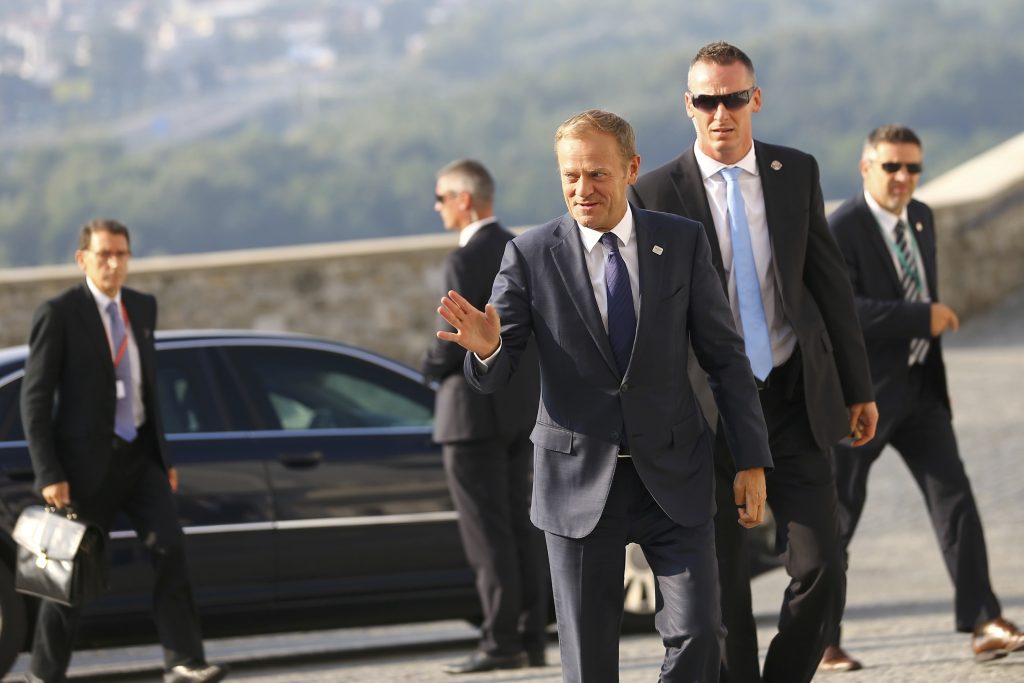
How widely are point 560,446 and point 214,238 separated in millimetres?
100025

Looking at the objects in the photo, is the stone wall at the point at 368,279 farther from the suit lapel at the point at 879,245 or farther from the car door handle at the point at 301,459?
the suit lapel at the point at 879,245

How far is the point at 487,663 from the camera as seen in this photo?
698 centimetres

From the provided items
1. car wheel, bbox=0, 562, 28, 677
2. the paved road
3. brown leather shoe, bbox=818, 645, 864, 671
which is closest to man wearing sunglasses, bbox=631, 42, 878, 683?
the paved road

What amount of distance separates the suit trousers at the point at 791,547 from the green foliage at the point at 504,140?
8472 cm

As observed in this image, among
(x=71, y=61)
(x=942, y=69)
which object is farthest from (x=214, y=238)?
(x=71, y=61)

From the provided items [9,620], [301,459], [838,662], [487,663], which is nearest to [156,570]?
[9,620]

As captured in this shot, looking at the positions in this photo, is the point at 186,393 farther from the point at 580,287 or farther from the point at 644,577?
the point at 580,287

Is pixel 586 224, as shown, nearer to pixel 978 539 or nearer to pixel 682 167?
pixel 682 167

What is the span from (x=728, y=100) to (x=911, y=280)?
72.7 inches

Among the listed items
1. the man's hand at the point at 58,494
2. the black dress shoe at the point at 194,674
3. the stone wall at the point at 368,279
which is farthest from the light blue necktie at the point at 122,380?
the stone wall at the point at 368,279

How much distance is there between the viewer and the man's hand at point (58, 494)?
6.27 meters

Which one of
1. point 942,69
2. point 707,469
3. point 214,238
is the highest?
point 942,69

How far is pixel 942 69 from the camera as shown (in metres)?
118

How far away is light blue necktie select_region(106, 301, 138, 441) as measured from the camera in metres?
6.44
